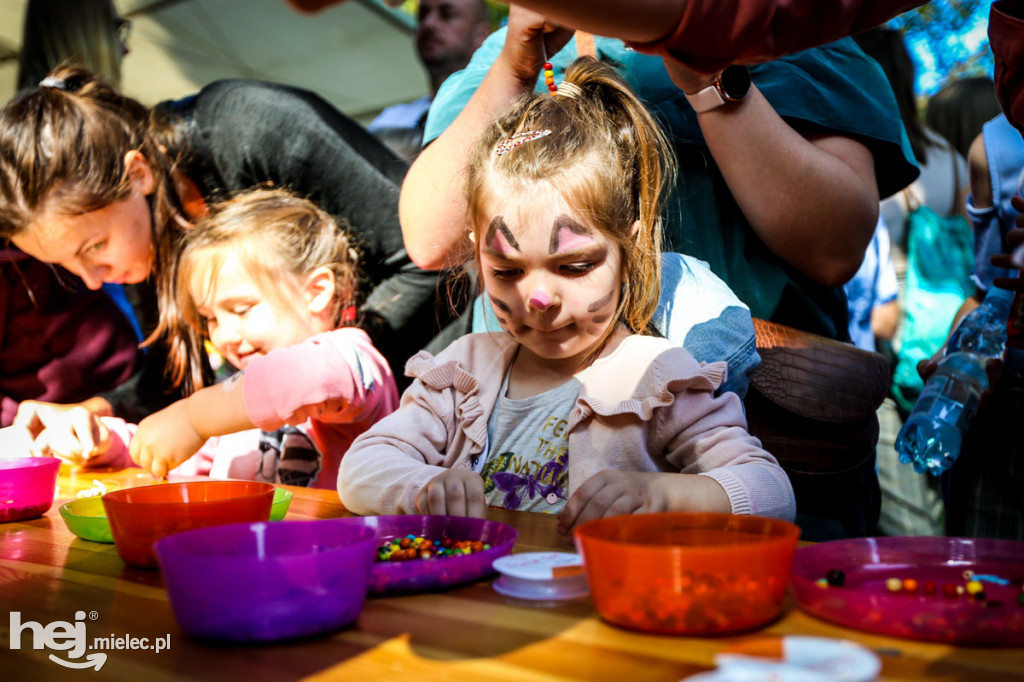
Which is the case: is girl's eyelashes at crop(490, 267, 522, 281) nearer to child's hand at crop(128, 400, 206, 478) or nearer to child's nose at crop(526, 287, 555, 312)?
child's nose at crop(526, 287, 555, 312)

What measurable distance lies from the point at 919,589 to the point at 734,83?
0.83 metres

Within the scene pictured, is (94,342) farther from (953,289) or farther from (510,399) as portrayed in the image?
(953,289)

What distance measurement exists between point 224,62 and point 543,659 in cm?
292

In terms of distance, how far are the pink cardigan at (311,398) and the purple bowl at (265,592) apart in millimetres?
895

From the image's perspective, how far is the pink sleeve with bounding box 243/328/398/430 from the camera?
1521 millimetres

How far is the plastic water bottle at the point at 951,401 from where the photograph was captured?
1.34 m

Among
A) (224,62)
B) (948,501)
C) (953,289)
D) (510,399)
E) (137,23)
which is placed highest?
(137,23)

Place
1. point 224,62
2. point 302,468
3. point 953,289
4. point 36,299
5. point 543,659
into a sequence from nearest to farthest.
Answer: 1. point 543,659
2. point 302,468
3. point 36,299
4. point 953,289
5. point 224,62

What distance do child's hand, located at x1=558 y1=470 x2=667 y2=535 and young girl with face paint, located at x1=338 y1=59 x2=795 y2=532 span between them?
0.18 m

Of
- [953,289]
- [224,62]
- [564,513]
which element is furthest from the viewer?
[224,62]

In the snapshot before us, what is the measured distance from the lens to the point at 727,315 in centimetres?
130

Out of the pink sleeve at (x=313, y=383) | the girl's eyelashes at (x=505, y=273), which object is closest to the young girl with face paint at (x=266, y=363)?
the pink sleeve at (x=313, y=383)

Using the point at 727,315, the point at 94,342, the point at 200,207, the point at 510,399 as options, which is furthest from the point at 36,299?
the point at 727,315

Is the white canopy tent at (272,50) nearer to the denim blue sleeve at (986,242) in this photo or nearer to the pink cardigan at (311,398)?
the pink cardigan at (311,398)
